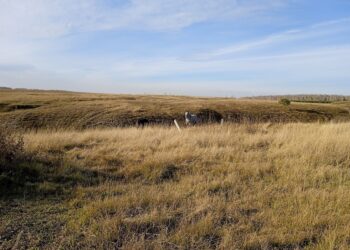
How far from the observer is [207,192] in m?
6.75

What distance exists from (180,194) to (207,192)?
0.46 meters

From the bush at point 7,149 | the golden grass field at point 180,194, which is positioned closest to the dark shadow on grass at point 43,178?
the golden grass field at point 180,194

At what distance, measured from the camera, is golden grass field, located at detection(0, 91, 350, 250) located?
16.2 feet

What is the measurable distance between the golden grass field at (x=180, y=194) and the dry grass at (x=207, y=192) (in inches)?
0.7

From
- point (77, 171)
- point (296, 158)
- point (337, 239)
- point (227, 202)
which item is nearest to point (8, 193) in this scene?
point (77, 171)

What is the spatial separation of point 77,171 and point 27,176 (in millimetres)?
920

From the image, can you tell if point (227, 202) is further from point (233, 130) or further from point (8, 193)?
point (233, 130)

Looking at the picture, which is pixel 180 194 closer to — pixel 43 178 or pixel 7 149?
pixel 43 178

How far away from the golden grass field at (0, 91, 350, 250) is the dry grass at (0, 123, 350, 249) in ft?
0.06

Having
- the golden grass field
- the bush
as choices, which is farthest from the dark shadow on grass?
the bush

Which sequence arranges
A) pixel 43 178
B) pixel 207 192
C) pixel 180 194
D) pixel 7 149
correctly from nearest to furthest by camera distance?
pixel 180 194 < pixel 207 192 < pixel 43 178 < pixel 7 149

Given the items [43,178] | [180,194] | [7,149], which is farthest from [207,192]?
[7,149]

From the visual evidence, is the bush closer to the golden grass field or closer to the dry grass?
the golden grass field

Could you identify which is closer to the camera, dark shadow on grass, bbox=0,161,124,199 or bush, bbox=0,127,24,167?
dark shadow on grass, bbox=0,161,124,199
